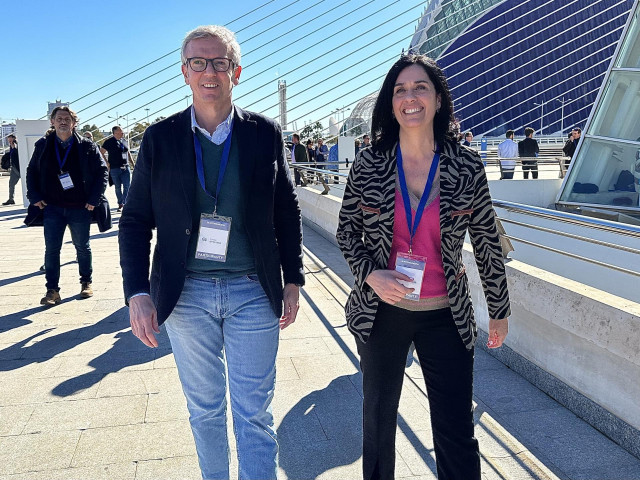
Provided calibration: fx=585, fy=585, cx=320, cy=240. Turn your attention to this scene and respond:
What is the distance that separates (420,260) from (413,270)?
0.16 feet

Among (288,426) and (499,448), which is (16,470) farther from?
(499,448)

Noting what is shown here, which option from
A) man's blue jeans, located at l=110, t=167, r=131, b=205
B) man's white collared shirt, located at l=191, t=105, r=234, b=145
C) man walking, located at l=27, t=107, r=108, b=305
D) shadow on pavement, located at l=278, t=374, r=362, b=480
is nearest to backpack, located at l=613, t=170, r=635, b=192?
shadow on pavement, located at l=278, t=374, r=362, b=480

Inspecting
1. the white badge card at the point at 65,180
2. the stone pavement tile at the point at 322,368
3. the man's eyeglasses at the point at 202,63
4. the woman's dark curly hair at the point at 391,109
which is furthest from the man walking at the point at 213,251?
the white badge card at the point at 65,180

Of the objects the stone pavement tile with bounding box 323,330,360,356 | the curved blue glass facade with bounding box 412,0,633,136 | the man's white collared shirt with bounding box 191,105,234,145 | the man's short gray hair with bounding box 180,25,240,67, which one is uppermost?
the curved blue glass facade with bounding box 412,0,633,136

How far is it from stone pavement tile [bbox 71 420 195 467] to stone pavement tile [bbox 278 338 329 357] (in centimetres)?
134

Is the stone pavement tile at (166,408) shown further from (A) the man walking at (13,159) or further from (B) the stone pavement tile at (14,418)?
(A) the man walking at (13,159)

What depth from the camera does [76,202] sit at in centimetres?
609

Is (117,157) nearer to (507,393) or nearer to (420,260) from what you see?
(507,393)

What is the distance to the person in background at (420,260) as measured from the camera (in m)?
2.27

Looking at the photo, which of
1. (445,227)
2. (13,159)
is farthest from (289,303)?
(13,159)

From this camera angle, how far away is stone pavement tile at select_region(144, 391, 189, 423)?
11.3 feet

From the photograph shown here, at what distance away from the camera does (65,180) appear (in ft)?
19.4

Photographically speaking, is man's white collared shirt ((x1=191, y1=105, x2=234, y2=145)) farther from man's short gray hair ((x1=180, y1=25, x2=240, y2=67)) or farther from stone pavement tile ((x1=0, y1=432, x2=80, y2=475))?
stone pavement tile ((x1=0, y1=432, x2=80, y2=475))

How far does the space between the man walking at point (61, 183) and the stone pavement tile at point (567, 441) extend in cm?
469
